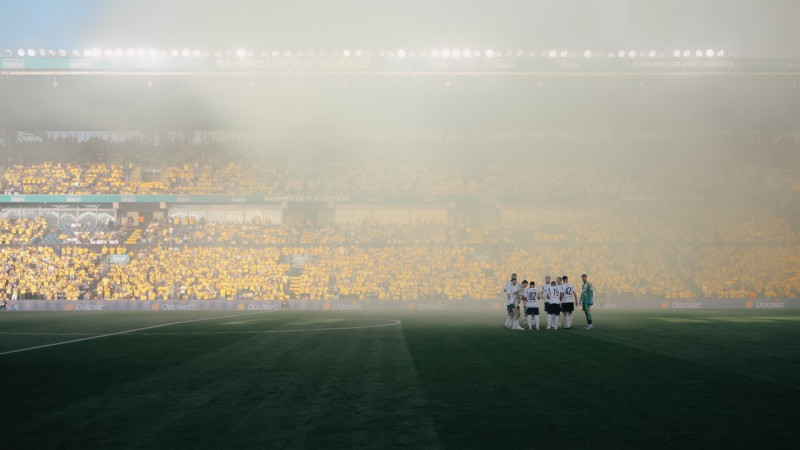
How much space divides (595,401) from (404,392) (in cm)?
265

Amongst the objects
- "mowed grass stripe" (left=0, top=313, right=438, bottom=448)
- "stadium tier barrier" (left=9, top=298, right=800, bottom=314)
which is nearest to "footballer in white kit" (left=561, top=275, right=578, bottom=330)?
"mowed grass stripe" (left=0, top=313, right=438, bottom=448)

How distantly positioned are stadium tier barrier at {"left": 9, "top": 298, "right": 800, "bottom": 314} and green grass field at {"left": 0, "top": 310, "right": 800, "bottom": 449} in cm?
1894

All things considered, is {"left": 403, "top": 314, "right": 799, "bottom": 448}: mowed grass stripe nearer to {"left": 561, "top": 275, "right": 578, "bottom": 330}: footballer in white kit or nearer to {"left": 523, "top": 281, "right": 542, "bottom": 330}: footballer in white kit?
{"left": 523, "top": 281, "right": 542, "bottom": 330}: footballer in white kit

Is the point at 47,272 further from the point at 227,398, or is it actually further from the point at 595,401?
the point at 595,401

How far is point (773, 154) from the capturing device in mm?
46562

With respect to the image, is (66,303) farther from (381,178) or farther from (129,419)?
(129,419)

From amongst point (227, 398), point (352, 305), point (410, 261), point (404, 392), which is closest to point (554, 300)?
point (404, 392)

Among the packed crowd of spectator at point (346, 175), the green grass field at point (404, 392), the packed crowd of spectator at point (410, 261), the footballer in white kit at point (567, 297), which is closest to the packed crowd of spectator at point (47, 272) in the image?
the packed crowd of spectator at point (410, 261)

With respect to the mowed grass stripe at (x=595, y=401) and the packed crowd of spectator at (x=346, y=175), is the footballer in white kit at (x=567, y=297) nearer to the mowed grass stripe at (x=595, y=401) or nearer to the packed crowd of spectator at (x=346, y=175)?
the mowed grass stripe at (x=595, y=401)

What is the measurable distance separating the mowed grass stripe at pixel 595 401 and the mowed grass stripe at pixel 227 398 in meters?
0.62

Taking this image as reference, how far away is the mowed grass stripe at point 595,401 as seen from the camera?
19.6 ft

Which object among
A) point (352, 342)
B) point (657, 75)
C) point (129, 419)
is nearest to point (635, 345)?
point (352, 342)

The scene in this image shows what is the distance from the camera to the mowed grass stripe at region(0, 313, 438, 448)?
6117 millimetres

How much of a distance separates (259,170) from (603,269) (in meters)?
25.9
